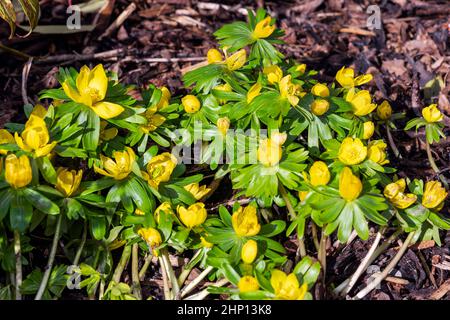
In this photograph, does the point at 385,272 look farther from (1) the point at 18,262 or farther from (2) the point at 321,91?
(1) the point at 18,262

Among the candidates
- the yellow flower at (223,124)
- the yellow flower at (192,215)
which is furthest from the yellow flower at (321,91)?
the yellow flower at (192,215)

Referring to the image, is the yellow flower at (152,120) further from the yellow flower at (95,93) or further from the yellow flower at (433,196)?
the yellow flower at (433,196)

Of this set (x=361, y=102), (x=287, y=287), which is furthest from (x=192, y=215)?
(x=361, y=102)

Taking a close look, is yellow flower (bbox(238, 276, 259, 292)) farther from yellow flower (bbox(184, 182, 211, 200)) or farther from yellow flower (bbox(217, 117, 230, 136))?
yellow flower (bbox(217, 117, 230, 136))

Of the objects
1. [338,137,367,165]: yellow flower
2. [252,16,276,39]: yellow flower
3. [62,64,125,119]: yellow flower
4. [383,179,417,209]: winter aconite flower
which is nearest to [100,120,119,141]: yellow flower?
[62,64,125,119]: yellow flower
